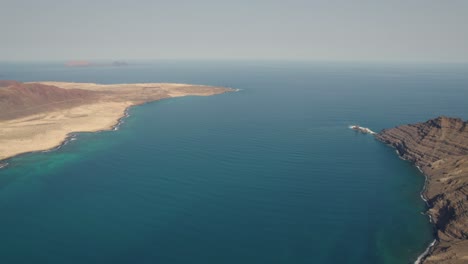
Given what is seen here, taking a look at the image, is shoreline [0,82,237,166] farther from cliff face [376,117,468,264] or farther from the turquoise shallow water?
cliff face [376,117,468,264]

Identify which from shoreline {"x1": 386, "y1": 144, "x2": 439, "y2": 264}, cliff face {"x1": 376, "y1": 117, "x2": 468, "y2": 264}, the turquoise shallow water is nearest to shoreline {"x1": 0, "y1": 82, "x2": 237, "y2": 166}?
the turquoise shallow water

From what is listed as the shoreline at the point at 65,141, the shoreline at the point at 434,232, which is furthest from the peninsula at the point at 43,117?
the shoreline at the point at 434,232

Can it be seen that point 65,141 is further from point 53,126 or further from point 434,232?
point 434,232

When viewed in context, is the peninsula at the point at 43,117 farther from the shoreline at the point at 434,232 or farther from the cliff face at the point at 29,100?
the shoreline at the point at 434,232

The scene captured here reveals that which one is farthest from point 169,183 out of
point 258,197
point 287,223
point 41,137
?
point 41,137

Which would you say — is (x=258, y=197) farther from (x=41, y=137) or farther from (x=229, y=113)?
(x=229, y=113)

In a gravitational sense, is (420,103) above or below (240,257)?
above
